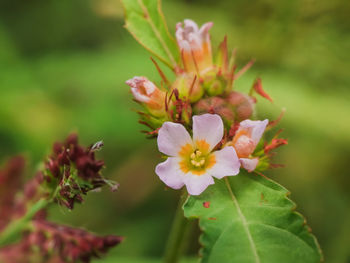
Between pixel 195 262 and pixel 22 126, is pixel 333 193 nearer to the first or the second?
pixel 195 262

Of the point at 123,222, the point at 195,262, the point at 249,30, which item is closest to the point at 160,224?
the point at 123,222

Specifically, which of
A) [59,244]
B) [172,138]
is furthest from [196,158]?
[59,244]

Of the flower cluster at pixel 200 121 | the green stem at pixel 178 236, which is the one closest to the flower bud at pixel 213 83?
the flower cluster at pixel 200 121

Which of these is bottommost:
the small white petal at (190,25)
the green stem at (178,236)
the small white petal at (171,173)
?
the green stem at (178,236)

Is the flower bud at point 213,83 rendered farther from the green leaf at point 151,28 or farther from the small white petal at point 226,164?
the small white petal at point 226,164

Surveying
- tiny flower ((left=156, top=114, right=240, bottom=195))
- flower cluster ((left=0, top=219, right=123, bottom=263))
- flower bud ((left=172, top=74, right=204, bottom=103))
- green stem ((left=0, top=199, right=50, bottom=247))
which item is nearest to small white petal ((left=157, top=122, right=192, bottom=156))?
tiny flower ((left=156, top=114, right=240, bottom=195))

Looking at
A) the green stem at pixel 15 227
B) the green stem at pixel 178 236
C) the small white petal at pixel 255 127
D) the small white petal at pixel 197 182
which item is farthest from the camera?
the green stem at pixel 15 227

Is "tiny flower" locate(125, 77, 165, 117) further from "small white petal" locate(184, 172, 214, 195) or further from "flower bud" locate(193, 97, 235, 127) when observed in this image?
"small white petal" locate(184, 172, 214, 195)
